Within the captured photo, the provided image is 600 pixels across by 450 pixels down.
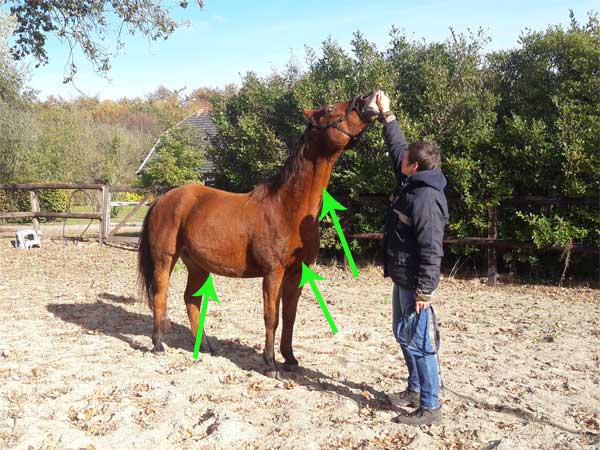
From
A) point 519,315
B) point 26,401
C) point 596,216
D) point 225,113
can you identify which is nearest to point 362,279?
point 519,315

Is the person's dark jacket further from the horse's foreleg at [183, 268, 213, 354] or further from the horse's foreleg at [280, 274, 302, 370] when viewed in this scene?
the horse's foreleg at [183, 268, 213, 354]

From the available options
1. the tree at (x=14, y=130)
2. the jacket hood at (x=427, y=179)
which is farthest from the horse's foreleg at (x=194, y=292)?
the tree at (x=14, y=130)

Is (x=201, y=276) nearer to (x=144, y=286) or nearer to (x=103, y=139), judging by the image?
(x=144, y=286)

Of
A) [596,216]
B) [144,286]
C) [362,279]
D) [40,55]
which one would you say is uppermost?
→ [40,55]

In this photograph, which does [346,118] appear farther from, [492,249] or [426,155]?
[492,249]

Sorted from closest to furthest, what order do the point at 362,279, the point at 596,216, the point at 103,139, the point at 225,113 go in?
the point at 596,216 < the point at 362,279 < the point at 225,113 < the point at 103,139

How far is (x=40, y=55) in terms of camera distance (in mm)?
10789

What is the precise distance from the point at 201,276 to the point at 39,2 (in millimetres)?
8003

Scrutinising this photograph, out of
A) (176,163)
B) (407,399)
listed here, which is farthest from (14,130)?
(407,399)

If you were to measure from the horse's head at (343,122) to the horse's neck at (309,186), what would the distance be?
147 millimetres

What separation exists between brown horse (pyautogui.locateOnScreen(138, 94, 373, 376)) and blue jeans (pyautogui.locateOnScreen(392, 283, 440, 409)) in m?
1.09

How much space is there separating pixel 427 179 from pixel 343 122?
933mm

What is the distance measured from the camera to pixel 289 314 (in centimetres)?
440

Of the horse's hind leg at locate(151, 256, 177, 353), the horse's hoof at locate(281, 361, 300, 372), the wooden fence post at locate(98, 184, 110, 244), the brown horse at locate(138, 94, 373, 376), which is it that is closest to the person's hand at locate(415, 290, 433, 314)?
the brown horse at locate(138, 94, 373, 376)
